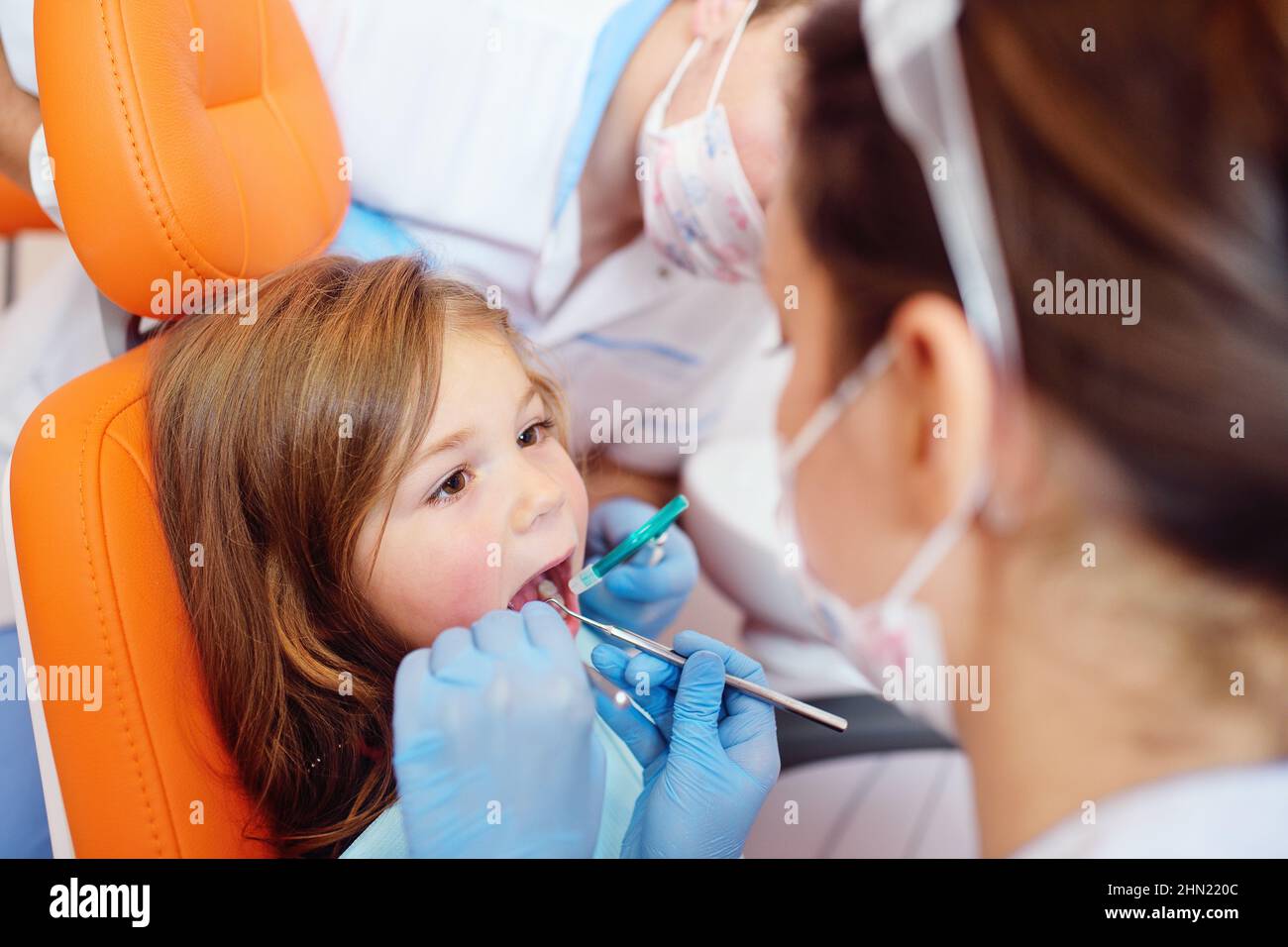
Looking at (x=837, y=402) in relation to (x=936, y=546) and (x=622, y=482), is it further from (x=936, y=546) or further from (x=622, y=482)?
(x=622, y=482)

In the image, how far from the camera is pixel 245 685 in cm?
78

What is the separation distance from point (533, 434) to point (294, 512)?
23 centimetres

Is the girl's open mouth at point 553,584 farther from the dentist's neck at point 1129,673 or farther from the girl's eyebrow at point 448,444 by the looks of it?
the dentist's neck at point 1129,673

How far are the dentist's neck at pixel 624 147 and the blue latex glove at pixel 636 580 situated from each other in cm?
34

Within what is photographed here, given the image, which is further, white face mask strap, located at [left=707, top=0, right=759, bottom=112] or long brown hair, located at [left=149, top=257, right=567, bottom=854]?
white face mask strap, located at [left=707, top=0, right=759, bottom=112]

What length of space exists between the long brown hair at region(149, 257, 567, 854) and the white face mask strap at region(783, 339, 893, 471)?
317mm

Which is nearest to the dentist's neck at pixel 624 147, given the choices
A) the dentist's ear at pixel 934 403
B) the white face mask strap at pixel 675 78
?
the white face mask strap at pixel 675 78

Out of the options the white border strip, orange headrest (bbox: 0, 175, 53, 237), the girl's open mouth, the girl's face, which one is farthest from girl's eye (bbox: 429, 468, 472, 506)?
orange headrest (bbox: 0, 175, 53, 237)

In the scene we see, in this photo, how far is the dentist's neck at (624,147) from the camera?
106 cm

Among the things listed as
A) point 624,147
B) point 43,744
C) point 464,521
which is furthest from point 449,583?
point 624,147

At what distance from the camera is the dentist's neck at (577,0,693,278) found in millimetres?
1062

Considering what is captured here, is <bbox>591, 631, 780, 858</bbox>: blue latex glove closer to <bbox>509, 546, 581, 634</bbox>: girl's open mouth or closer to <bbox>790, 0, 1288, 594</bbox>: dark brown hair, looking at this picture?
<bbox>509, 546, 581, 634</bbox>: girl's open mouth

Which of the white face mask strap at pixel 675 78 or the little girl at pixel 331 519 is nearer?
the little girl at pixel 331 519
